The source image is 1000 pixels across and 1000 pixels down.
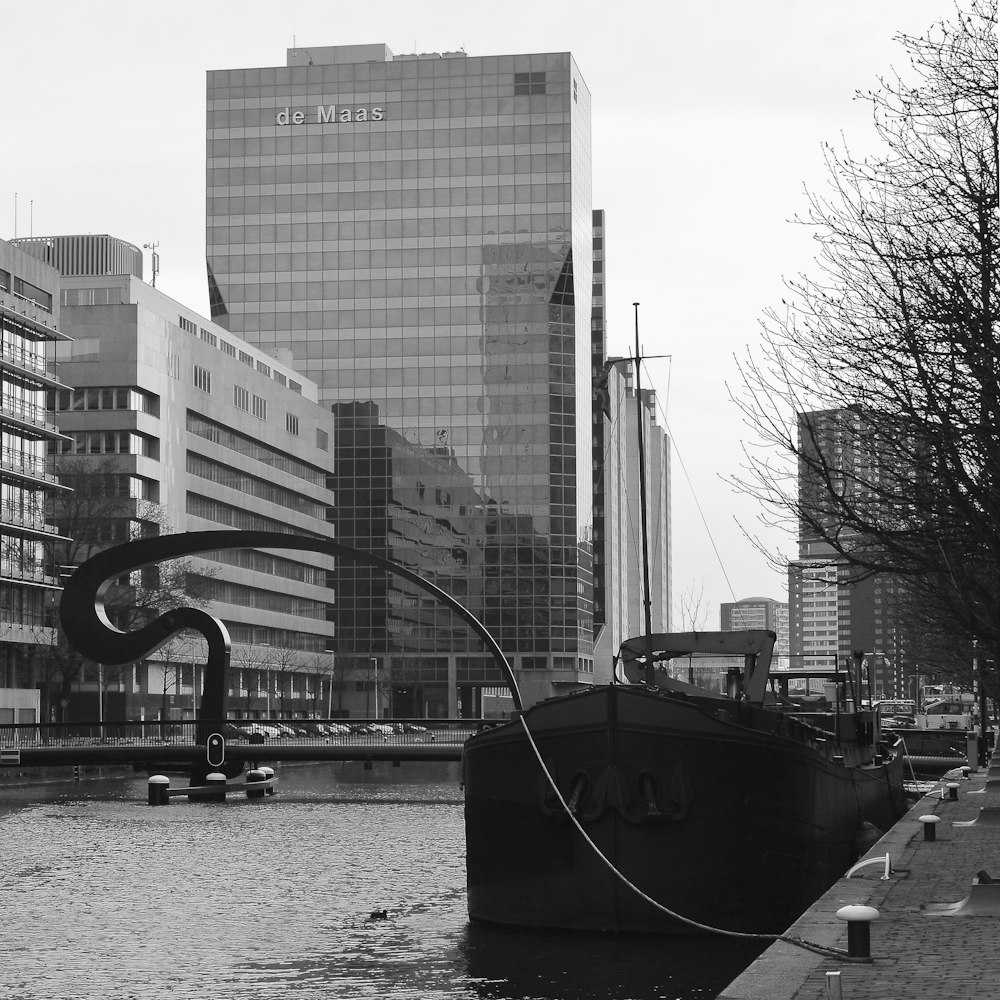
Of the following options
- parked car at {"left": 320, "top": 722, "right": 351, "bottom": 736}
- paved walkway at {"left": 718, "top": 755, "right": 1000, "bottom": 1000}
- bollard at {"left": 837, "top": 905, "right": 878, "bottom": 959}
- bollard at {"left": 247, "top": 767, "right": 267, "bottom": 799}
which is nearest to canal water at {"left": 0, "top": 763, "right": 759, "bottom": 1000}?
paved walkway at {"left": 718, "top": 755, "right": 1000, "bottom": 1000}

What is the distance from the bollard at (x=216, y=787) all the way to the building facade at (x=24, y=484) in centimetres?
3986

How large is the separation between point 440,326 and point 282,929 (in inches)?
6466

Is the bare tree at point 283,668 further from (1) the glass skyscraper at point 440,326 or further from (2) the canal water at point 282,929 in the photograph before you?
(2) the canal water at point 282,929

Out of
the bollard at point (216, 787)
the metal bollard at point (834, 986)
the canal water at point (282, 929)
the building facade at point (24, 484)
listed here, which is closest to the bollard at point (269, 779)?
the bollard at point (216, 787)

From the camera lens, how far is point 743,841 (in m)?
25.0

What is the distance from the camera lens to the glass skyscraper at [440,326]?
18875cm

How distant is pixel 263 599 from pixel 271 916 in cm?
12647

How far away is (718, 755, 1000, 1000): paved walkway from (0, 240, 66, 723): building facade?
87663mm

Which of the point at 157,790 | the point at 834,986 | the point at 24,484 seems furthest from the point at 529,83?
the point at 834,986

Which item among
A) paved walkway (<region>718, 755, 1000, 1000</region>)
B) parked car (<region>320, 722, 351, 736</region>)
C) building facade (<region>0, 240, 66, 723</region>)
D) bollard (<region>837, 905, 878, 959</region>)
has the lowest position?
parked car (<region>320, 722, 351, 736</region>)

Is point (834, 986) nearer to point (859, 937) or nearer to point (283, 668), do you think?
point (859, 937)

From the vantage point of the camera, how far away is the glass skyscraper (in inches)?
7431

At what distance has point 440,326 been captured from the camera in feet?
620

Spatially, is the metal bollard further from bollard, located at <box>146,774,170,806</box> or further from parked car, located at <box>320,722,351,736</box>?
parked car, located at <box>320,722,351,736</box>
